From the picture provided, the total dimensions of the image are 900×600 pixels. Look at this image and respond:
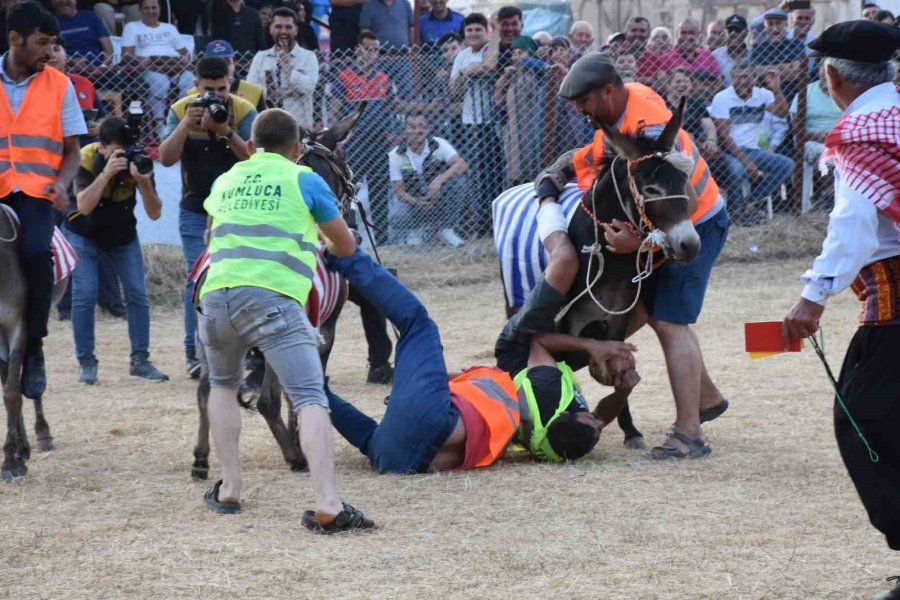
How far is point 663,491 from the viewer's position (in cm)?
553

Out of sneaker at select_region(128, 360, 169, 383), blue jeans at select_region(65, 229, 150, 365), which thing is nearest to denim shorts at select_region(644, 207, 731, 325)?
sneaker at select_region(128, 360, 169, 383)

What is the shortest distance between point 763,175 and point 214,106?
23.2 feet

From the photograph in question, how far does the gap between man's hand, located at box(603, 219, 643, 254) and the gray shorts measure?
5.35ft

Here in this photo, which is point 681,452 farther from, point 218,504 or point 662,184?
point 218,504

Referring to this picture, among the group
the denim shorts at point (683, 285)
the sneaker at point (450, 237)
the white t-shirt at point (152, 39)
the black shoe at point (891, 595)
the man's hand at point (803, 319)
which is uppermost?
the white t-shirt at point (152, 39)

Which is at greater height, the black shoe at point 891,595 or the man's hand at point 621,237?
the man's hand at point 621,237

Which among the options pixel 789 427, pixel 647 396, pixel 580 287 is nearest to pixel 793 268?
pixel 647 396

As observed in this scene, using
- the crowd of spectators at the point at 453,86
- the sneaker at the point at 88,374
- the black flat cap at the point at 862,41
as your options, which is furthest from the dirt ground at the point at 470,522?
the crowd of spectators at the point at 453,86

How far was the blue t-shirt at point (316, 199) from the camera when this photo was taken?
16.4 feet

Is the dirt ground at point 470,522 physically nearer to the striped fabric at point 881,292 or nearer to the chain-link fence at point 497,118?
the striped fabric at point 881,292

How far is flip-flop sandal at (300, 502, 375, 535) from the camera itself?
16.0ft

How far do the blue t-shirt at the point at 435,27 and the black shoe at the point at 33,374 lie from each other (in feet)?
27.4

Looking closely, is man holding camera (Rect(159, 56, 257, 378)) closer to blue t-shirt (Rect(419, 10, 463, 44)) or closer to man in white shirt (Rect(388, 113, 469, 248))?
man in white shirt (Rect(388, 113, 469, 248))

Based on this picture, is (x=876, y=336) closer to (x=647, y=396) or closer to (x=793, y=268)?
(x=647, y=396)
